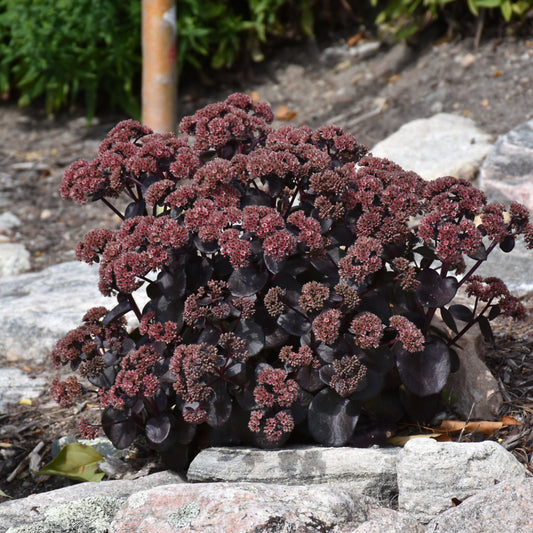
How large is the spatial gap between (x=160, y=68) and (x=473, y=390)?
3317mm

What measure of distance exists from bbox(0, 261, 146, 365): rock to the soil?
0.67 ft

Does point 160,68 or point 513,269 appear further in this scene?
point 160,68

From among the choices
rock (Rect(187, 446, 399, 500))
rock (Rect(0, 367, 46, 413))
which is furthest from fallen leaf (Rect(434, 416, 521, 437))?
rock (Rect(0, 367, 46, 413))

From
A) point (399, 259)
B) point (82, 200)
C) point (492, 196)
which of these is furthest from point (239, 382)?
point (492, 196)

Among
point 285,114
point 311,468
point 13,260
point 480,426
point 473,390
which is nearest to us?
point 311,468

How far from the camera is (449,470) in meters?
2.28

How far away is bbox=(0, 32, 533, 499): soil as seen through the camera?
549 cm

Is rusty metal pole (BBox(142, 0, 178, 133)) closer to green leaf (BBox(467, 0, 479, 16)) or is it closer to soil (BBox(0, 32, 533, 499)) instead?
soil (BBox(0, 32, 533, 499))

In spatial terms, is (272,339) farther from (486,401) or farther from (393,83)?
(393,83)

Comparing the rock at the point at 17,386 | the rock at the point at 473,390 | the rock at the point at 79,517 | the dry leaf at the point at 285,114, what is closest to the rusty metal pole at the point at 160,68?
the dry leaf at the point at 285,114

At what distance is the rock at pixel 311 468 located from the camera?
7.99ft

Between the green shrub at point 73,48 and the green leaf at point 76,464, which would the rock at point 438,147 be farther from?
the green leaf at point 76,464

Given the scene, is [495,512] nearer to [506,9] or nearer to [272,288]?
[272,288]

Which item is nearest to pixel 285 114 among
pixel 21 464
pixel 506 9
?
pixel 506 9
